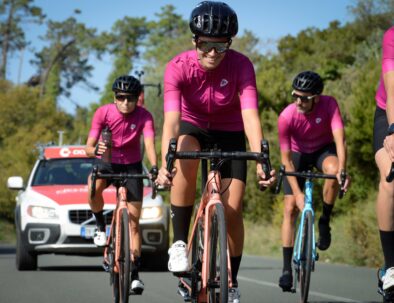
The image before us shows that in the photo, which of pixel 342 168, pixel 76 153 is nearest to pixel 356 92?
pixel 76 153

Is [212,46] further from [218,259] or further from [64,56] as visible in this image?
[64,56]

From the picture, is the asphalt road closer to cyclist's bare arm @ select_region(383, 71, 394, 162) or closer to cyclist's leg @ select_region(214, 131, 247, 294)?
cyclist's leg @ select_region(214, 131, 247, 294)

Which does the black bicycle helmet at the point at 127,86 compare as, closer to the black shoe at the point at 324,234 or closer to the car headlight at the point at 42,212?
the black shoe at the point at 324,234

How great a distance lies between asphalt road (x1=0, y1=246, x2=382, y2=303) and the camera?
11.2 m

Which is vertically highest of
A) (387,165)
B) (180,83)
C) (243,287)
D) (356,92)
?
(356,92)

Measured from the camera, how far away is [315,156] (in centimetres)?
1180

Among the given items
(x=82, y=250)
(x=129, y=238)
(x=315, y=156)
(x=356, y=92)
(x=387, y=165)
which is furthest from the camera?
(x=356, y=92)

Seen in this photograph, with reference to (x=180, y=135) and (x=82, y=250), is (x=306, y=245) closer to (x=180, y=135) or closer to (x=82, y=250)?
(x=180, y=135)

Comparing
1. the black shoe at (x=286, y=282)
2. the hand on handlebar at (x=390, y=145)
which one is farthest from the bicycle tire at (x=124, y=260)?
the hand on handlebar at (x=390, y=145)

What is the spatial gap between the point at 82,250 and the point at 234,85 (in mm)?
8277

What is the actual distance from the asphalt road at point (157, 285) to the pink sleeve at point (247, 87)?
3.66 metres

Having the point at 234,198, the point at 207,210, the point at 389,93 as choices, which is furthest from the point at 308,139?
the point at 389,93

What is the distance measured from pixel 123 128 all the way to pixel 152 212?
4.09 metres

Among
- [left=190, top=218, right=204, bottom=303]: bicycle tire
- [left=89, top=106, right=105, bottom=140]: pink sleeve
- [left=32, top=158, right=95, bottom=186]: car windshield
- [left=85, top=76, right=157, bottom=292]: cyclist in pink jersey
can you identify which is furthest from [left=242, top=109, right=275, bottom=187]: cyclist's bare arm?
[left=32, top=158, right=95, bottom=186]: car windshield
